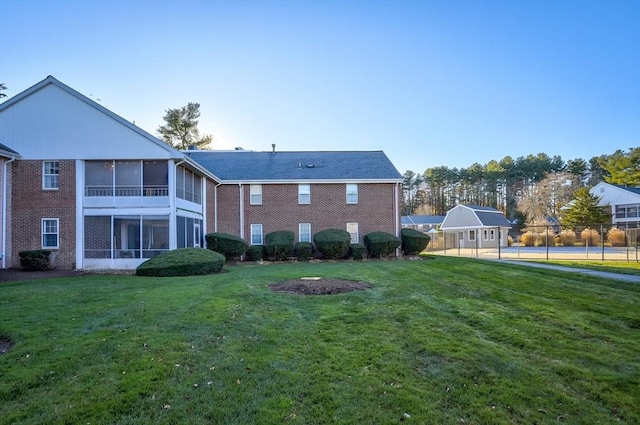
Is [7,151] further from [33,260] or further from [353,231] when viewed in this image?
[353,231]

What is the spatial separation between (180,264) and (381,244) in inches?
445

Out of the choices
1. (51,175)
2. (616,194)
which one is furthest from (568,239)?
(51,175)

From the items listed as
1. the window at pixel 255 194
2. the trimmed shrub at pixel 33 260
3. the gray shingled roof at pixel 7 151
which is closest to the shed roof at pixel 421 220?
the window at pixel 255 194

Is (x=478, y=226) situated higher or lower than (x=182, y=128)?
lower

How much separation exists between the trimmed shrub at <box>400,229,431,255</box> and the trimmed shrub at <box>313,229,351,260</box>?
3701 mm

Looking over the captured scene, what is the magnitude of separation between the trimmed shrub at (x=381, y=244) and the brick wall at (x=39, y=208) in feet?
48.3

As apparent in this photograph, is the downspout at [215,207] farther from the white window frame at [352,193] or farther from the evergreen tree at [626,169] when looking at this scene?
the evergreen tree at [626,169]

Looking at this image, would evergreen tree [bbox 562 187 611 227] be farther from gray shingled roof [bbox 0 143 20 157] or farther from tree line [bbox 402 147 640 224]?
gray shingled roof [bbox 0 143 20 157]

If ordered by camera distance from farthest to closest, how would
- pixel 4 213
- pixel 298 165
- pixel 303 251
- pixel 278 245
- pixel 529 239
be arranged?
pixel 529 239, pixel 298 165, pixel 303 251, pixel 278 245, pixel 4 213

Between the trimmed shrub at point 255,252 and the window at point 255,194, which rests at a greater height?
the window at point 255,194

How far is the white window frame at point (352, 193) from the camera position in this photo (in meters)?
23.1

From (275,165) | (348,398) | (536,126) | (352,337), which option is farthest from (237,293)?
(536,126)

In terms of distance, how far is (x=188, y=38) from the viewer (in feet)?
49.4

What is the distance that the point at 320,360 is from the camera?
15.6ft
